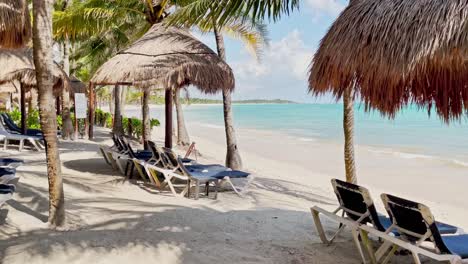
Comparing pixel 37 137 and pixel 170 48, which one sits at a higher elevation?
pixel 170 48

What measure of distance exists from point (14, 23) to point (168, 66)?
300 cm

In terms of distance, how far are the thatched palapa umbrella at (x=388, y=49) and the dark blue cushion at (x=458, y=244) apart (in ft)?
4.07

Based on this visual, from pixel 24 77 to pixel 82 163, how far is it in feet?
10.7

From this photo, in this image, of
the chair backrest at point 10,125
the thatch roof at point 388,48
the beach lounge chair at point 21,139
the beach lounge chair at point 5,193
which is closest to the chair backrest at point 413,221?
the thatch roof at point 388,48

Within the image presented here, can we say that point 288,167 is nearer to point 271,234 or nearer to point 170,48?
point 170,48

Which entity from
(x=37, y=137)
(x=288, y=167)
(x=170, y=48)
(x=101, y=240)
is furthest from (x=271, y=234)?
(x=288, y=167)

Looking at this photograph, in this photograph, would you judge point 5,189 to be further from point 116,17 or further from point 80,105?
point 116,17

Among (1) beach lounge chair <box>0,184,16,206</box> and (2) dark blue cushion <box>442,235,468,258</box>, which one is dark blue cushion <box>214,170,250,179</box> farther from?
(2) dark blue cushion <box>442,235,468,258</box>

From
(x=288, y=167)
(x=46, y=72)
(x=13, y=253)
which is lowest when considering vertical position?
(x=288, y=167)

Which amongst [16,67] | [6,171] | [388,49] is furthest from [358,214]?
[16,67]

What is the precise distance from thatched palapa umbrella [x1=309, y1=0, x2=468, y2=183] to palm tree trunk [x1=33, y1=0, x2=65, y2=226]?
2543 mm

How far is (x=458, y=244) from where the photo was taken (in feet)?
11.8

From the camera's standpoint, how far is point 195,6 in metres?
6.50

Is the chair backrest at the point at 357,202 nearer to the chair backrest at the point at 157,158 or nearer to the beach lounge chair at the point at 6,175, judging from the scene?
the beach lounge chair at the point at 6,175
